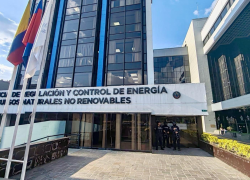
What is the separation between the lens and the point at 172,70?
32125 millimetres

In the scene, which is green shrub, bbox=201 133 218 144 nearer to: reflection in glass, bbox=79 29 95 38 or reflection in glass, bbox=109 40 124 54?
reflection in glass, bbox=109 40 124 54

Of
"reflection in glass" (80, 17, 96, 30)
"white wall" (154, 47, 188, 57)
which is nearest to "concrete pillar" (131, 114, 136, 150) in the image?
"reflection in glass" (80, 17, 96, 30)

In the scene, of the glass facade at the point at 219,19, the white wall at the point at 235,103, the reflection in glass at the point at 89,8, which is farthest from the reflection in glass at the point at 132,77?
the glass facade at the point at 219,19

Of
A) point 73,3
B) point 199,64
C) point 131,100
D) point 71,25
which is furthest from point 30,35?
point 199,64

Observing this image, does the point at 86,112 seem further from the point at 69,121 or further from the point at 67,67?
the point at 67,67

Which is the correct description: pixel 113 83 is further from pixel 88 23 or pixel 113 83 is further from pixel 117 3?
pixel 117 3

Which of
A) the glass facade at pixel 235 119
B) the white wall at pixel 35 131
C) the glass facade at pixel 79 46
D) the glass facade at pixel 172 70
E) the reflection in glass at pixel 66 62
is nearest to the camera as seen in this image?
the white wall at pixel 35 131

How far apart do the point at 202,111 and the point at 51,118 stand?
12.3 metres

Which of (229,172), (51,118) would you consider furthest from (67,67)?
(229,172)

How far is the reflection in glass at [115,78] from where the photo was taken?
1288 cm

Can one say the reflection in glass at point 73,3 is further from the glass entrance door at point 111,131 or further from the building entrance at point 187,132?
the building entrance at point 187,132

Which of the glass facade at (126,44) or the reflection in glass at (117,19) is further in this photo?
the reflection in glass at (117,19)

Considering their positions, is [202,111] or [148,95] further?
[148,95]

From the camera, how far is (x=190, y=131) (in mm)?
10742
